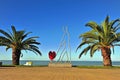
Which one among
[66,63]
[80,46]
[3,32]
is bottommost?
[66,63]

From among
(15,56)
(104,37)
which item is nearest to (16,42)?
(15,56)

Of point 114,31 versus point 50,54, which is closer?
point 114,31

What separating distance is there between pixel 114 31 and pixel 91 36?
2910 mm

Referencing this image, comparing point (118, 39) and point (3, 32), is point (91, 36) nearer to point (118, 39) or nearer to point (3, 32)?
point (118, 39)

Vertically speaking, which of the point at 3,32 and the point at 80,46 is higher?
the point at 3,32

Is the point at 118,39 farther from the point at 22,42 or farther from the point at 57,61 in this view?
the point at 22,42

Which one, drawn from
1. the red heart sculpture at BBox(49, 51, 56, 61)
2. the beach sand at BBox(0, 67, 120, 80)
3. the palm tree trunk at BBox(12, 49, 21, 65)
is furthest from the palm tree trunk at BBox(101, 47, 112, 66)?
the palm tree trunk at BBox(12, 49, 21, 65)

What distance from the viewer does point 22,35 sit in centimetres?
3647

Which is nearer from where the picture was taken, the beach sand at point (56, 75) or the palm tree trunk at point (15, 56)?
the beach sand at point (56, 75)

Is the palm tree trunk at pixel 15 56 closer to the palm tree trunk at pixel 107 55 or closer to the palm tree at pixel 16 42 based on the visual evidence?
the palm tree at pixel 16 42

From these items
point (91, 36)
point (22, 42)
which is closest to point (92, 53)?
point (91, 36)

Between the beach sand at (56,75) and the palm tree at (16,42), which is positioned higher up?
the palm tree at (16,42)

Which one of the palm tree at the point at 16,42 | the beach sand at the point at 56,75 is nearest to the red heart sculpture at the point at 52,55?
the palm tree at the point at 16,42

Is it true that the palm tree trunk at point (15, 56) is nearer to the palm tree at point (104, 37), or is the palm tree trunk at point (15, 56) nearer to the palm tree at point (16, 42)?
the palm tree at point (16, 42)
